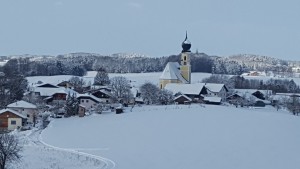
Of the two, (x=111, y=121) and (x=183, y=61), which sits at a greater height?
(x=183, y=61)

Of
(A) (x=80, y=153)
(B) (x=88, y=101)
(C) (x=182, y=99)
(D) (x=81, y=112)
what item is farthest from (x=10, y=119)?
(C) (x=182, y=99)

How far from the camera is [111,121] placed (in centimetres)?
3183

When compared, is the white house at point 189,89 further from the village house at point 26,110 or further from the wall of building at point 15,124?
the wall of building at point 15,124

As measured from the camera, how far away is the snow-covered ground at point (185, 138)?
19156 millimetres

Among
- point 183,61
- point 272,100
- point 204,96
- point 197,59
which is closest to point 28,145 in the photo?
point 204,96

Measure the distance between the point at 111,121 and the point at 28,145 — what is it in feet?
28.9

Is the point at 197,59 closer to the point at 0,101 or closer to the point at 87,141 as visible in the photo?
the point at 0,101

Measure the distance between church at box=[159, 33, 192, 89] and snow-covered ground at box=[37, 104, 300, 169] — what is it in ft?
68.1

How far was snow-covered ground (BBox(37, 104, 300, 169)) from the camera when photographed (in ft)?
62.8

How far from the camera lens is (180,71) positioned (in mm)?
58656

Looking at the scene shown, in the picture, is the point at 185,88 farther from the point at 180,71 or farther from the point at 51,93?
the point at 51,93

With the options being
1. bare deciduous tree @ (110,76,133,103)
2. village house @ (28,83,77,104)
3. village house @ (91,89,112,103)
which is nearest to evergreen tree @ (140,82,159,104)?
bare deciduous tree @ (110,76,133,103)

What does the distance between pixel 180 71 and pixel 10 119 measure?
29.7m

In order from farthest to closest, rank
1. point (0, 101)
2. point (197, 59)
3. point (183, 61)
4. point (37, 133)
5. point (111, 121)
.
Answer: point (197, 59)
point (183, 61)
point (0, 101)
point (111, 121)
point (37, 133)
